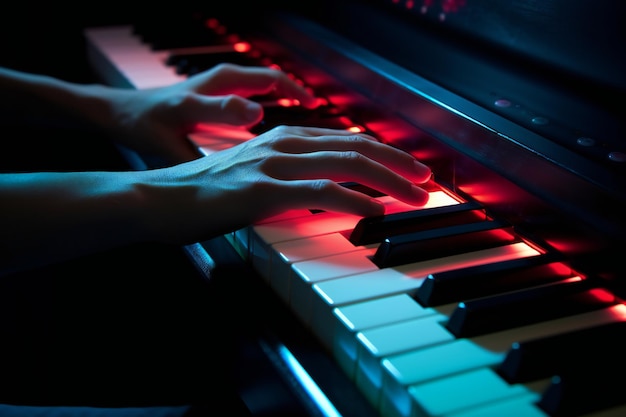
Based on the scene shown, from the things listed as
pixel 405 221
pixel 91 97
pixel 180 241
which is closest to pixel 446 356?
pixel 405 221

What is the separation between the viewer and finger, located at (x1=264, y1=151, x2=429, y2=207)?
1.05m

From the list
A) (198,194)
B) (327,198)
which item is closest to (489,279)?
(327,198)

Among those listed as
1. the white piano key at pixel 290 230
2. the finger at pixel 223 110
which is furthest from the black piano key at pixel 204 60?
the white piano key at pixel 290 230

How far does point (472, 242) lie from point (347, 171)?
0.21m

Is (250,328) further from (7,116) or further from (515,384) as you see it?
(7,116)

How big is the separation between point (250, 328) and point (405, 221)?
0.27 meters

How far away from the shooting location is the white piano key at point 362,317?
81cm

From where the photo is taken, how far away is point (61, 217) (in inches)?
40.9

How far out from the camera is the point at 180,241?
1071 millimetres

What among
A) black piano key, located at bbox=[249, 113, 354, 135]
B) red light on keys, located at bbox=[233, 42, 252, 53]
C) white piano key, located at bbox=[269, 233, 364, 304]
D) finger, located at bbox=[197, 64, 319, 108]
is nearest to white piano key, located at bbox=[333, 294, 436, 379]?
white piano key, located at bbox=[269, 233, 364, 304]

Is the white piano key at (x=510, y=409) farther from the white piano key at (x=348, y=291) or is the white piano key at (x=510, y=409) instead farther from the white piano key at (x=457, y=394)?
the white piano key at (x=348, y=291)

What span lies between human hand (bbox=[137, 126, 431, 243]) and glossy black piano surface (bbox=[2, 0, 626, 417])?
35mm

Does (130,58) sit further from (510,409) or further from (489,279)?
(510,409)

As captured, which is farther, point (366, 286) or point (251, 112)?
point (251, 112)
